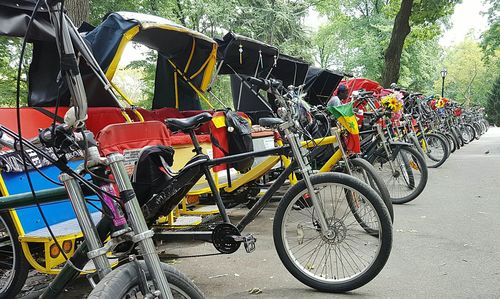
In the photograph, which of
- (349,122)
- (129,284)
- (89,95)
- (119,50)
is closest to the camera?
(129,284)

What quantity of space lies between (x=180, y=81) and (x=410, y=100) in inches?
214

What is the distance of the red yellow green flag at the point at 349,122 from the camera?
15.6 feet

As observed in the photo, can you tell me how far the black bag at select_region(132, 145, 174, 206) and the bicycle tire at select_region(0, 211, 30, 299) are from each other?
0.96 meters

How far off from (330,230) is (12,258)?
2.37 metres

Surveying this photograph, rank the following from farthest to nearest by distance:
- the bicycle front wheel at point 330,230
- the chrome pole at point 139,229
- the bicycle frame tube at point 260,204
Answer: the bicycle frame tube at point 260,204 < the bicycle front wheel at point 330,230 < the chrome pole at point 139,229

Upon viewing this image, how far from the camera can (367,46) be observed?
24.0 m

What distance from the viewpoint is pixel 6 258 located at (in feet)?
11.1

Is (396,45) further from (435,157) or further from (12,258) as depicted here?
(12,258)

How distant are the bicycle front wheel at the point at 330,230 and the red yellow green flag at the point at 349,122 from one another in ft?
4.10

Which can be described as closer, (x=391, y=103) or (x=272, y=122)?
(x=272, y=122)

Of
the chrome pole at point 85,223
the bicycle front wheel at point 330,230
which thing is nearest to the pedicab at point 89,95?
the chrome pole at point 85,223

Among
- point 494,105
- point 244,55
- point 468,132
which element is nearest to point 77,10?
point 244,55

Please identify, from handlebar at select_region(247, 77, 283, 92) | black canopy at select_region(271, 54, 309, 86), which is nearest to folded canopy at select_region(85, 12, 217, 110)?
handlebar at select_region(247, 77, 283, 92)

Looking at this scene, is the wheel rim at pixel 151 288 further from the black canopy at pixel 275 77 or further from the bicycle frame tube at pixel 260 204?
the black canopy at pixel 275 77
